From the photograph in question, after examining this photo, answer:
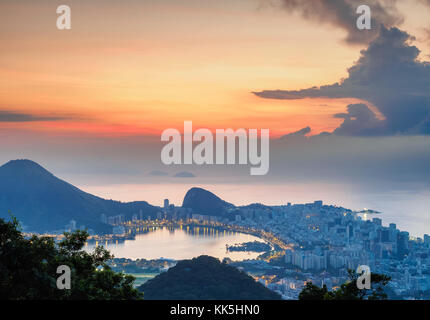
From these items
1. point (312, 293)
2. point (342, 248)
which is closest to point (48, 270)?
point (312, 293)

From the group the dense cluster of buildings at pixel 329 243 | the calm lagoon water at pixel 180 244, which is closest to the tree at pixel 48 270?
the dense cluster of buildings at pixel 329 243

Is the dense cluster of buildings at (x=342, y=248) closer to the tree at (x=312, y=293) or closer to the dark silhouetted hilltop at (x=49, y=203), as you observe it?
the tree at (x=312, y=293)

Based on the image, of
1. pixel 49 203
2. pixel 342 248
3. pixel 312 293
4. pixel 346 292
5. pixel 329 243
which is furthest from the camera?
pixel 49 203

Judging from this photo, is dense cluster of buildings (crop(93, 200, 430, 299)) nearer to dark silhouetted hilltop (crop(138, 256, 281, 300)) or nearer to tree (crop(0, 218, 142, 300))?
dark silhouetted hilltop (crop(138, 256, 281, 300))

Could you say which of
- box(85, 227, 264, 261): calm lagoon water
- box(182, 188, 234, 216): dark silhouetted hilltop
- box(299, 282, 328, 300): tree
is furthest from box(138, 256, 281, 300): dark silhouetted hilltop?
box(182, 188, 234, 216): dark silhouetted hilltop

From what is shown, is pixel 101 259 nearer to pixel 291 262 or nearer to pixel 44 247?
pixel 44 247

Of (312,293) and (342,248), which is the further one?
(342,248)

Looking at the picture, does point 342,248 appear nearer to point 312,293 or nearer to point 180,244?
point 180,244
